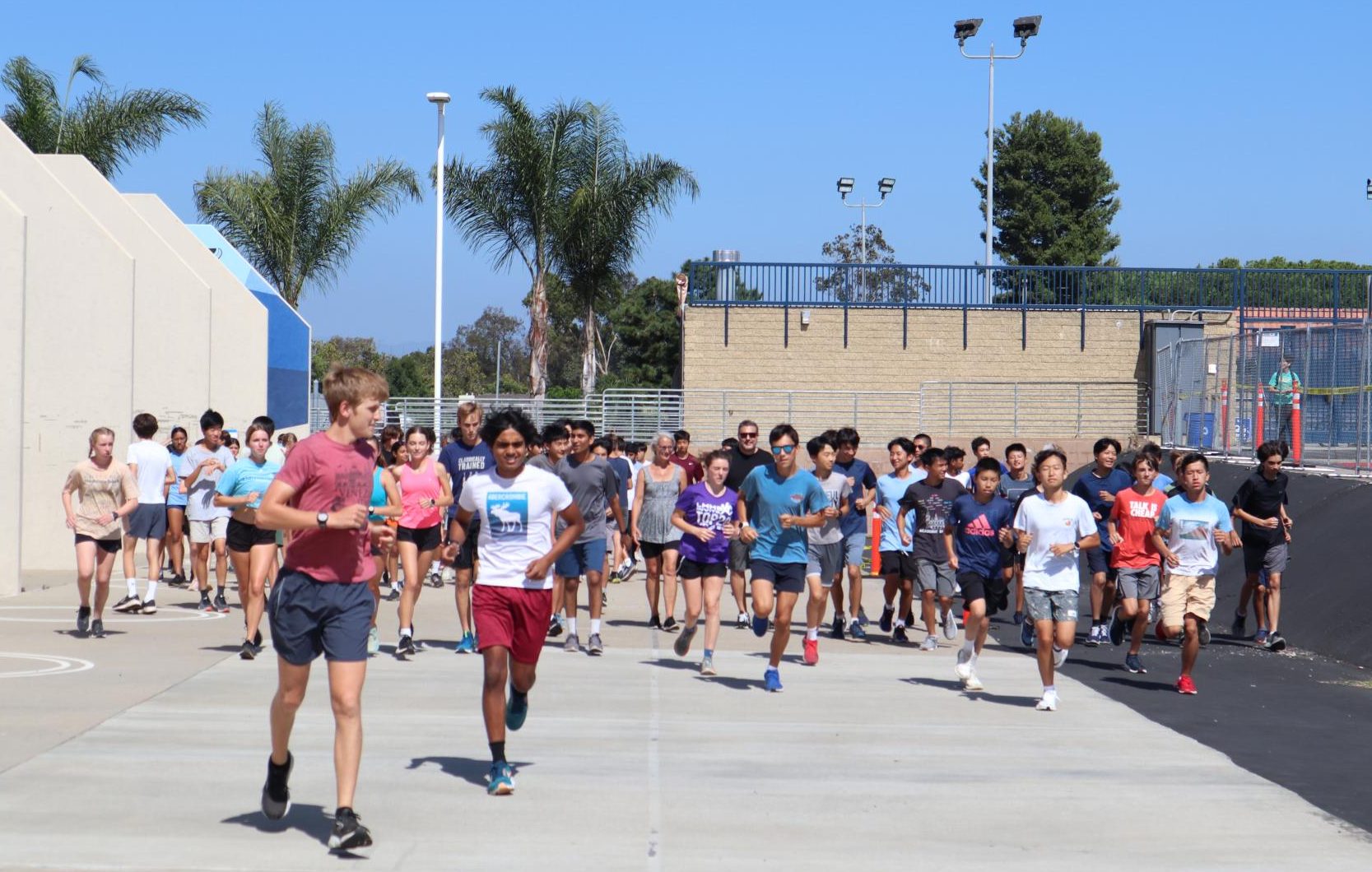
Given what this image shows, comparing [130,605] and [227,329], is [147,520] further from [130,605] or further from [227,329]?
[227,329]

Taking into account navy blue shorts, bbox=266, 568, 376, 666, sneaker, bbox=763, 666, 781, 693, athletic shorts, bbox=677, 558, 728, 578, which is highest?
navy blue shorts, bbox=266, 568, 376, 666

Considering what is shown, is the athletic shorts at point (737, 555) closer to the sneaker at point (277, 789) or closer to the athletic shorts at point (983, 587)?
the athletic shorts at point (983, 587)

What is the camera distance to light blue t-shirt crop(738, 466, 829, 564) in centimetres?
1117

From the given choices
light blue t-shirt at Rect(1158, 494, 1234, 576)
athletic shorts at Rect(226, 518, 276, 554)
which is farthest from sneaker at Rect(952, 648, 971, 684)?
athletic shorts at Rect(226, 518, 276, 554)

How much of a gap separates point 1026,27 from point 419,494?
120 feet

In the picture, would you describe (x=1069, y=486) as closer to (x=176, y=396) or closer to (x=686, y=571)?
(x=176, y=396)

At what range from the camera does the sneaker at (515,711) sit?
7871 mm

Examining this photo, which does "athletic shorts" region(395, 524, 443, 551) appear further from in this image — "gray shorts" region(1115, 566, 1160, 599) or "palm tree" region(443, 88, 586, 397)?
"palm tree" region(443, 88, 586, 397)

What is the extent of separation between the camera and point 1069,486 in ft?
96.6

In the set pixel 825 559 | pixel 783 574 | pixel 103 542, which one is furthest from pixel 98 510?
pixel 825 559

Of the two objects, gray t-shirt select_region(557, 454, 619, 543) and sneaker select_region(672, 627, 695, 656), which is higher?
gray t-shirt select_region(557, 454, 619, 543)

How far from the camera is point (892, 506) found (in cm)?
1484

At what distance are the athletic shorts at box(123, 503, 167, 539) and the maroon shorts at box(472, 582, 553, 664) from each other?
315 inches

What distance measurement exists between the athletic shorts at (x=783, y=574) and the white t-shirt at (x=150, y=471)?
6590mm
